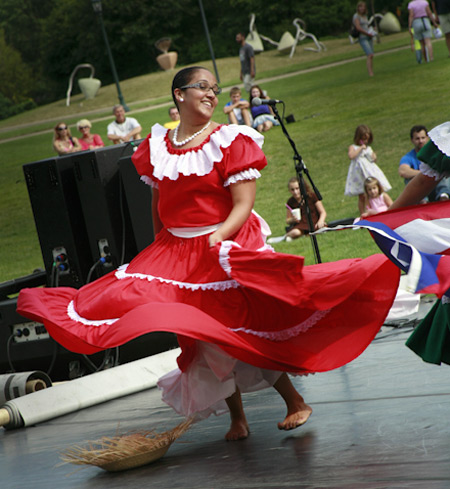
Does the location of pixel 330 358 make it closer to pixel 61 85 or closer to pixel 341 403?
pixel 341 403

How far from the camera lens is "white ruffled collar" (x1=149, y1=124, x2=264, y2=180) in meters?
3.26

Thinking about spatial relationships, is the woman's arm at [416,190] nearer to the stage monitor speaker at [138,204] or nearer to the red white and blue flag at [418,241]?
the red white and blue flag at [418,241]

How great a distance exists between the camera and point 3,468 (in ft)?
11.4

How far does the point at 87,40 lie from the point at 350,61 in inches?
376

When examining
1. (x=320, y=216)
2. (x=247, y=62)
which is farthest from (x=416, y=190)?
(x=247, y=62)

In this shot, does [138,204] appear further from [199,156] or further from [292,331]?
[292,331]

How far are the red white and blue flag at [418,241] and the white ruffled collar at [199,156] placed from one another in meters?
0.74

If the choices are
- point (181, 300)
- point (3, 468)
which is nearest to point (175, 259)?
point (181, 300)

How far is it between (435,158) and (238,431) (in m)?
1.32

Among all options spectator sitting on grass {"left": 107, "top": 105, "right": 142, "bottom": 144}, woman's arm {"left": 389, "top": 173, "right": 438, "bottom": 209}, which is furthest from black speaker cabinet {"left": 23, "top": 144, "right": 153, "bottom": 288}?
spectator sitting on grass {"left": 107, "top": 105, "right": 142, "bottom": 144}

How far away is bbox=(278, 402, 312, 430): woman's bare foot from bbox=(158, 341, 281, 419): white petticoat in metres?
0.15

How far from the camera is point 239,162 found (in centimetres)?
323

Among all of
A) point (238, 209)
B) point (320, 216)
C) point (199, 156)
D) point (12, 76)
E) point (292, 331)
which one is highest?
point (12, 76)

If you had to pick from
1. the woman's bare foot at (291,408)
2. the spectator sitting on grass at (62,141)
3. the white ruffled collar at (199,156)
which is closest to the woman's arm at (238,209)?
the white ruffled collar at (199,156)
